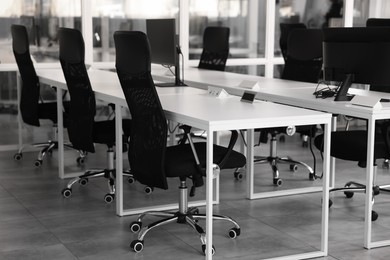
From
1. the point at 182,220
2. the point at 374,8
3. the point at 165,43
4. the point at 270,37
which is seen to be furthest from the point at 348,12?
the point at 182,220

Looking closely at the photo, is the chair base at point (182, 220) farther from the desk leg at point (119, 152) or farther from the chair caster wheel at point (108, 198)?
the chair caster wheel at point (108, 198)

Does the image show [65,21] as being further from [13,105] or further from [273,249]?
[273,249]

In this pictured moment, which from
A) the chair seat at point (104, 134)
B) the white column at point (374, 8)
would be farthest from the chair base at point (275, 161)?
the white column at point (374, 8)

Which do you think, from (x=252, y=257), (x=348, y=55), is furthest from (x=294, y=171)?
(x=252, y=257)

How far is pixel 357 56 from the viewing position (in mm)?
4703

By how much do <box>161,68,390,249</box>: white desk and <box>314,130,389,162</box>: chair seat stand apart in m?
0.34

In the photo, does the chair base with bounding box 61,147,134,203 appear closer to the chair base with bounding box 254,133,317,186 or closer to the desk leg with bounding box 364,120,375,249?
the chair base with bounding box 254,133,317,186

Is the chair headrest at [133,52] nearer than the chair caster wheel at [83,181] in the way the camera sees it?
Yes

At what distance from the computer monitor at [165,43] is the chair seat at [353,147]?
134 cm

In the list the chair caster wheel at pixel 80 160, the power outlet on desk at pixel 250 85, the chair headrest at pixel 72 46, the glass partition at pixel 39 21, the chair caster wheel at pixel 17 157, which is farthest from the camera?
the glass partition at pixel 39 21

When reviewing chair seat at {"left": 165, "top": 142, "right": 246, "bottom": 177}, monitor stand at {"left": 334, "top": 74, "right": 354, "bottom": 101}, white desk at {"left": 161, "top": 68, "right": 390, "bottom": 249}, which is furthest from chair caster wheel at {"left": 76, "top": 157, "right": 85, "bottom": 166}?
monitor stand at {"left": 334, "top": 74, "right": 354, "bottom": 101}

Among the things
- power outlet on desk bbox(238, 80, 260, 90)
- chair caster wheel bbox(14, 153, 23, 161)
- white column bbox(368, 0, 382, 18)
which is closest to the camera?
power outlet on desk bbox(238, 80, 260, 90)

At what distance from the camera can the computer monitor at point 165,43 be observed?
557 cm

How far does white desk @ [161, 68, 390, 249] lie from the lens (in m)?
4.17
